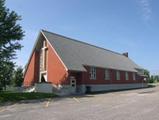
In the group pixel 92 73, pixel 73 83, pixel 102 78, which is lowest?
pixel 73 83

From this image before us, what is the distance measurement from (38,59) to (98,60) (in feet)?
35.4

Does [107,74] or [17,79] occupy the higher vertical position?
[107,74]

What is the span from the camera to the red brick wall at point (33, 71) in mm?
41438

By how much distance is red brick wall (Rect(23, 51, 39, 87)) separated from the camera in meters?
41.4

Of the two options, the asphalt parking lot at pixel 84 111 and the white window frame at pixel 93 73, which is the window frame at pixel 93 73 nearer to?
the white window frame at pixel 93 73

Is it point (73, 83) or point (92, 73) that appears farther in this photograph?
point (92, 73)

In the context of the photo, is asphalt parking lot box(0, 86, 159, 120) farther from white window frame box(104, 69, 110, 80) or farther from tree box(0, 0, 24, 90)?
white window frame box(104, 69, 110, 80)

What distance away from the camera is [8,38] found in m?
32.3

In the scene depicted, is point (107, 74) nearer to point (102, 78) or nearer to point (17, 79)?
point (102, 78)

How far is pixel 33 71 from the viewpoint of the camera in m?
41.6

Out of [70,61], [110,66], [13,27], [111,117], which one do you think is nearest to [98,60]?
[110,66]

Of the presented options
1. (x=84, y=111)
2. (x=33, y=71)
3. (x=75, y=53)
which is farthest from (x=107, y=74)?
(x=84, y=111)

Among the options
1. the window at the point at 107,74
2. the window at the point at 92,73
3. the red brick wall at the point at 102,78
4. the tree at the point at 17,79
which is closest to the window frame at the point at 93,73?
the window at the point at 92,73

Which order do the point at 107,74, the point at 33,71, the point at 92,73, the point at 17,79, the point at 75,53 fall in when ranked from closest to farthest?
the point at 75,53, the point at 92,73, the point at 33,71, the point at 107,74, the point at 17,79
